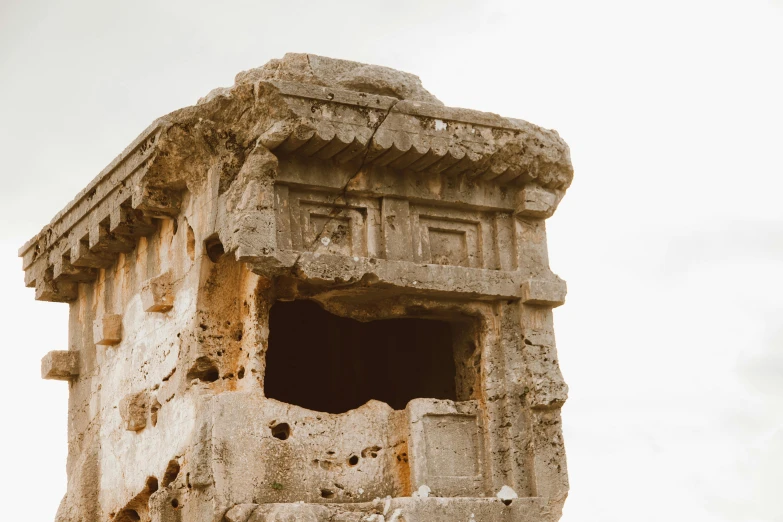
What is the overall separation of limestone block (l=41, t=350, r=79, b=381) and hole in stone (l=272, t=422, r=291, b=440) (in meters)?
2.94

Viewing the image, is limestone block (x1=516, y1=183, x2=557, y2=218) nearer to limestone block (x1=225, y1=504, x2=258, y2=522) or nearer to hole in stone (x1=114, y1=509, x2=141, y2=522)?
limestone block (x1=225, y1=504, x2=258, y2=522)

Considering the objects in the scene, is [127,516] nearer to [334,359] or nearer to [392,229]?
[334,359]

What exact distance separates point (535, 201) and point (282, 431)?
240 cm

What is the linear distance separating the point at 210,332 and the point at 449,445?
1693mm

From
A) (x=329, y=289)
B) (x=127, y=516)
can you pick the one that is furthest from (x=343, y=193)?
(x=127, y=516)

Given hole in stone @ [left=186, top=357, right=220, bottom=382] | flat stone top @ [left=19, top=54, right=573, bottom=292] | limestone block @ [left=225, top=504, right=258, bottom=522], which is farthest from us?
hole in stone @ [left=186, top=357, right=220, bottom=382]

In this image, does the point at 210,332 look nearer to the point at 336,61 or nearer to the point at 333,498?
the point at 333,498

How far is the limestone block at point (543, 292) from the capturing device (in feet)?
31.6

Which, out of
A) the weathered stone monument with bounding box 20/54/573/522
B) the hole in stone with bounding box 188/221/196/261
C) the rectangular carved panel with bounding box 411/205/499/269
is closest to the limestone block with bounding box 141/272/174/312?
the weathered stone monument with bounding box 20/54/573/522

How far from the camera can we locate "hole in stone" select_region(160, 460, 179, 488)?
9195 millimetres

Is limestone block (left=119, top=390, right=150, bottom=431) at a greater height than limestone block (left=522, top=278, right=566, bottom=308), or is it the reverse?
limestone block (left=522, top=278, right=566, bottom=308)

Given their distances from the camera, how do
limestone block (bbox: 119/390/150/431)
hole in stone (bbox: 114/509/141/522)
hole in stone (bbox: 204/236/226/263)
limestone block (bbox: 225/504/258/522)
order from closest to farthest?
limestone block (bbox: 225/504/258/522), hole in stone (bbox: 204/236/226/263), limestone block (bbox: 119/390/150/431), hole in stone (bbox: 114/509/141/522)

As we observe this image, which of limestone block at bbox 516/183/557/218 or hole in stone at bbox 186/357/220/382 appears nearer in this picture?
hole in stone at bbox 186/357/220/382

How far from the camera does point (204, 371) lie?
920cm
